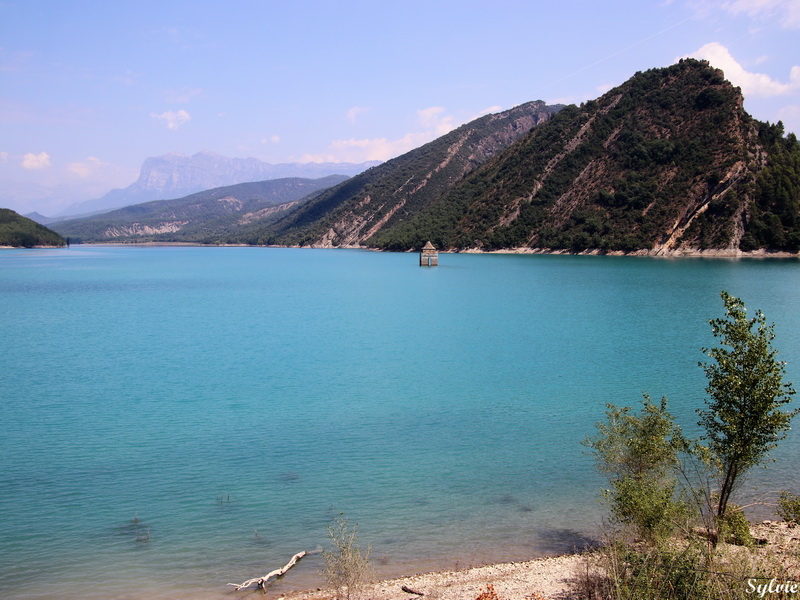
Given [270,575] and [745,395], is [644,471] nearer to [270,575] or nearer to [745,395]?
[745,395]

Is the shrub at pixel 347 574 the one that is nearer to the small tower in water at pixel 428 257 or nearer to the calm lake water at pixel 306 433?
the calm lake water at pixel 306 433

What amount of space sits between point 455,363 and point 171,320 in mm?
27083

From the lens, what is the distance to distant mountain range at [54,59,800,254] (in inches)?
4429

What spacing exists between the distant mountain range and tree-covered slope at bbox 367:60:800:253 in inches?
9.6

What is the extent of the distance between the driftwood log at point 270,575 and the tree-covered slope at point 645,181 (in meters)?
117

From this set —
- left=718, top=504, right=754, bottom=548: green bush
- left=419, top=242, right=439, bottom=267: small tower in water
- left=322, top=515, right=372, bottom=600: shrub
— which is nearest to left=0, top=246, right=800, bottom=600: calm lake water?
left=322, top=515, right=372, bottom=600: shrub

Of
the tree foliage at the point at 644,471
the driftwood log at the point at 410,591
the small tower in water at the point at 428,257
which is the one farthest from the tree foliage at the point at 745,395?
the small tower in water at the point at 428,257

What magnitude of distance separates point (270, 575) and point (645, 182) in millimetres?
132461

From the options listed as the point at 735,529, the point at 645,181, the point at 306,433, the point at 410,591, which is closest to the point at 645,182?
the point at 645,181

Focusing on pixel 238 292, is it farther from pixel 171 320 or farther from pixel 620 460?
pixel 620 460

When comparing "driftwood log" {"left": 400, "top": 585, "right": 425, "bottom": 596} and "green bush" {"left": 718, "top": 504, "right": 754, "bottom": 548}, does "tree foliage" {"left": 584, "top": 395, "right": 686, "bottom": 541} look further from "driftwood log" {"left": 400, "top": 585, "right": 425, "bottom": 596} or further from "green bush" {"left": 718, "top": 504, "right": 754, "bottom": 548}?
"driftwood log" {"left": 400, "top": 585, "right": 425, "bottom": 596}

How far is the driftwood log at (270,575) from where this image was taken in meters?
11.3

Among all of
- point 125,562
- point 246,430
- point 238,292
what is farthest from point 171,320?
point 125,562

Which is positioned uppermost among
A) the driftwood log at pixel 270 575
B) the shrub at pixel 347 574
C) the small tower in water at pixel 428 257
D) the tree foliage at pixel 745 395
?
the small tower in water at pixel 428 257
